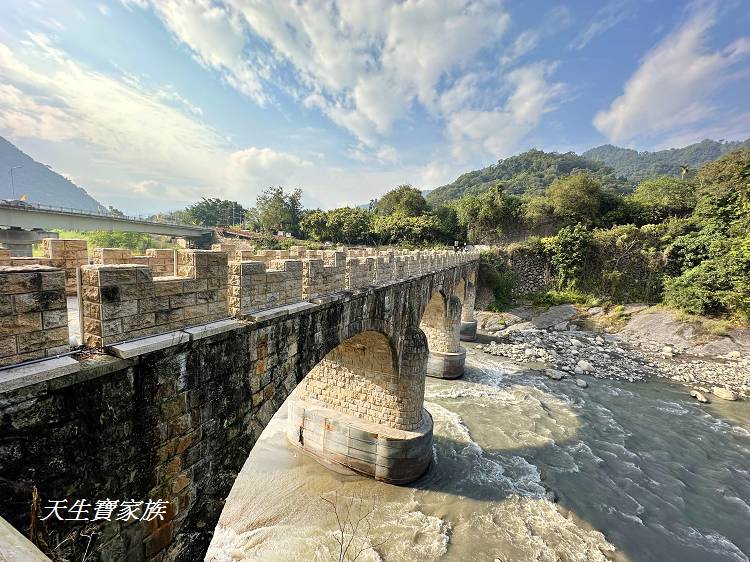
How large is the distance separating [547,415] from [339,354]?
1045 centimetres

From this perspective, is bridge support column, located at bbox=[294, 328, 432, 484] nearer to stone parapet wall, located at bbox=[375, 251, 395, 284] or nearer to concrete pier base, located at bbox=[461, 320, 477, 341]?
stone parapet wall, located at bbox=[375, 251, 395, 284]

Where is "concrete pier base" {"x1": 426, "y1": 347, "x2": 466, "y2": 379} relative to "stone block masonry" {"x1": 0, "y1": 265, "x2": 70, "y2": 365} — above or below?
below

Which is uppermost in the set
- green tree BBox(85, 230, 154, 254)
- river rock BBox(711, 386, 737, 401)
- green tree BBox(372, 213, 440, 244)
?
green tree BBox(372, 213, 440, 244)

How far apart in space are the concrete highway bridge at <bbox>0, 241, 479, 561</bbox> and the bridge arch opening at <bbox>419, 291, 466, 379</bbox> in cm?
1244

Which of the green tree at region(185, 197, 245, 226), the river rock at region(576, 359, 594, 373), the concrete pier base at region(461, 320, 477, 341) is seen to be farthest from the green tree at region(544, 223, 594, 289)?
the green tree at region(185, 197, 245, 226)

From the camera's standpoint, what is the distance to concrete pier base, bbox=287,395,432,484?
10.0 m

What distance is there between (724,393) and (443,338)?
14015mm

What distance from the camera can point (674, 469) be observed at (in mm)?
11914

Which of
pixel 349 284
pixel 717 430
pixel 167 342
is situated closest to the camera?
pixel 167 342

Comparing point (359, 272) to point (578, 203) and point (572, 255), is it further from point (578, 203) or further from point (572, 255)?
point (578, 203)

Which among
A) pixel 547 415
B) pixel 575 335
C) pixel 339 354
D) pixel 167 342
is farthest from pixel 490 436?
pixel 575 335

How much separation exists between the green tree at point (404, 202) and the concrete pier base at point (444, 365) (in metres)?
29.1

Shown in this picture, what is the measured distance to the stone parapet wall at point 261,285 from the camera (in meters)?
4.23

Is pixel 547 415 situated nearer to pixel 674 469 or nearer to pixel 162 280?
pixel 674 469
